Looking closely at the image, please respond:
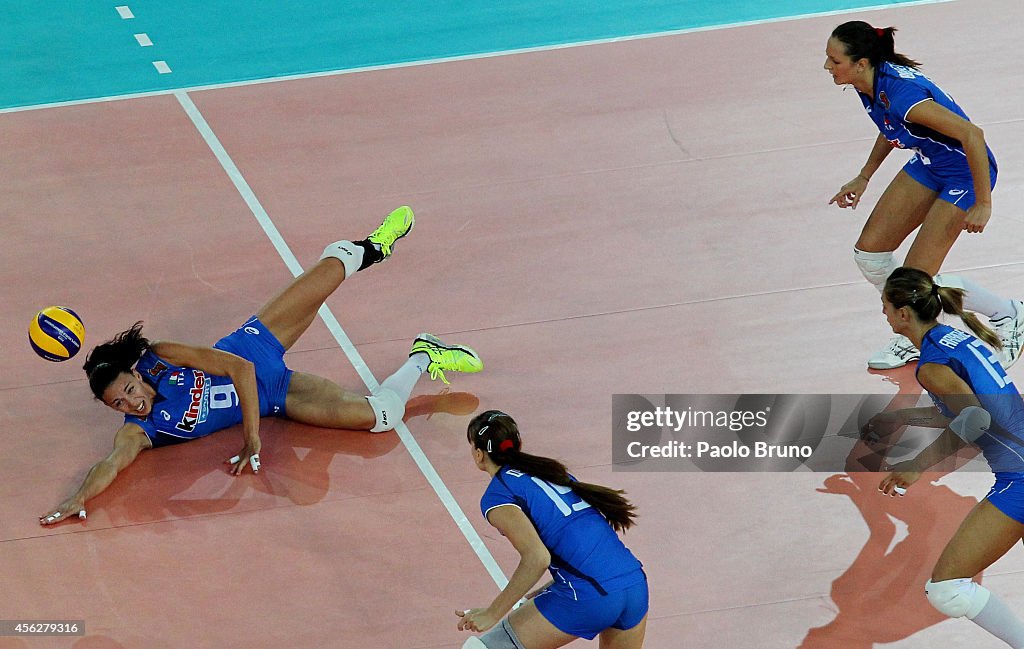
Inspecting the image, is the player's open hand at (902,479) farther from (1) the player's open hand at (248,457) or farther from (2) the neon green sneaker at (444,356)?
(1) the player's open hand at (248,457)

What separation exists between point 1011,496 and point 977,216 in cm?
192

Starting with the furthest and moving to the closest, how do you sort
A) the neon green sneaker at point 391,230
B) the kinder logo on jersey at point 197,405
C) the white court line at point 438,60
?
the white court line at point 438,60
the neon green sneaker at point 391,230
the kinder logo on jersey at point 197,405

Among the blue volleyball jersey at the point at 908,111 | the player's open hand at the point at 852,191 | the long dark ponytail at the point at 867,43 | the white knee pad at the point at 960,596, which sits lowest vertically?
the white knee pad at the point at 960,596

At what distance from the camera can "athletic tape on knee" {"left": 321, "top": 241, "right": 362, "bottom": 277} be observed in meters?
7.79

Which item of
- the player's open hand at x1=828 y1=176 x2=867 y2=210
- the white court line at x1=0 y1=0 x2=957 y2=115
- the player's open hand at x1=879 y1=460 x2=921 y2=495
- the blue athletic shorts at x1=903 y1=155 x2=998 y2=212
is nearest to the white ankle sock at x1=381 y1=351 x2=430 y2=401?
the player's open hand at x1=828 y1=176 x2=867 y2=210

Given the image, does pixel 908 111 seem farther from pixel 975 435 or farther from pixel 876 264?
pixel 975 435

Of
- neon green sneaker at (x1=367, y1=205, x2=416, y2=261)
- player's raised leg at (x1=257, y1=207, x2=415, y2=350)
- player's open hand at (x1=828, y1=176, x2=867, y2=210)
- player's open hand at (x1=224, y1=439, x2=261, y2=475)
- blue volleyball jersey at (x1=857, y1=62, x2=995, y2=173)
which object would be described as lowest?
player's open hand at (x1=224, y1=439, x2=261, y2=475)

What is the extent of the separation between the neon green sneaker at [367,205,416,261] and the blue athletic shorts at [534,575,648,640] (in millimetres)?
3351

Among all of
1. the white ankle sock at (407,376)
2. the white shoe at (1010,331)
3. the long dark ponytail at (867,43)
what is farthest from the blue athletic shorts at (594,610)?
the white shoe at (1010,331)

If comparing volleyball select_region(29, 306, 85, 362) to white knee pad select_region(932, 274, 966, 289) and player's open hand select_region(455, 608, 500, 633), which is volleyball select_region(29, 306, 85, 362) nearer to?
player's open hand select_region(455, 608, 500, 633)

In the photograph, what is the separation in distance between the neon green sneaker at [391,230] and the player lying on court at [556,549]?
2988 millimetres

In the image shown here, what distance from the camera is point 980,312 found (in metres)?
7.56

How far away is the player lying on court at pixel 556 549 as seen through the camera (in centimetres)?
523

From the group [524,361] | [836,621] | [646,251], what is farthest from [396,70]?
[836,621]
